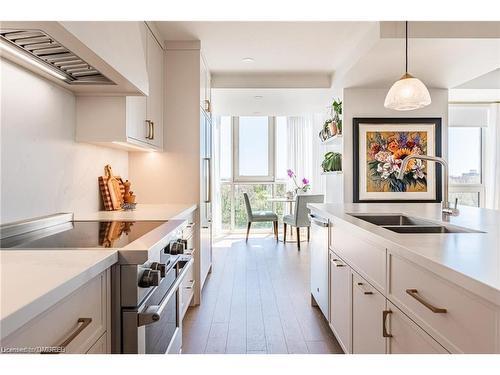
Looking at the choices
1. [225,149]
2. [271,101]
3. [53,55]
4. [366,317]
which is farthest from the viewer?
[225,149]

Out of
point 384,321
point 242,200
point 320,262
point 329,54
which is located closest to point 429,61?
point 329,54

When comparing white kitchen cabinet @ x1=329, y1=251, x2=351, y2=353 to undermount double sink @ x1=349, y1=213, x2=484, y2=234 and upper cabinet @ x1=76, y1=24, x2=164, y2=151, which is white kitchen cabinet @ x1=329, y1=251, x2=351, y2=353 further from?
upper cabinet @ x1=76, y1=24, x2=164, y2=151

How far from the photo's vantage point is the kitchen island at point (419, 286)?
85cm

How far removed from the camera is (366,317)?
166 centimetres

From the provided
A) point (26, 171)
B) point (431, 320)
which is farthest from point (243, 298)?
point (431, 320)

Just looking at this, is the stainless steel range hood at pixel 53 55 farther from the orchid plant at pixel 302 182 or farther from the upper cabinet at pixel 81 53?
the orchid plant at pixel 302 182

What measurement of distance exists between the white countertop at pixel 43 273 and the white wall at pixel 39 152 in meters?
0.62

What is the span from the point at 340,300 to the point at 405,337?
91 centimetres

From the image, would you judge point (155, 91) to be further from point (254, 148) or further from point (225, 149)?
point (254, 148)

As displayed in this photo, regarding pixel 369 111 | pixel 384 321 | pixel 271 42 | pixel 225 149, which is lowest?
pixel 384 321
